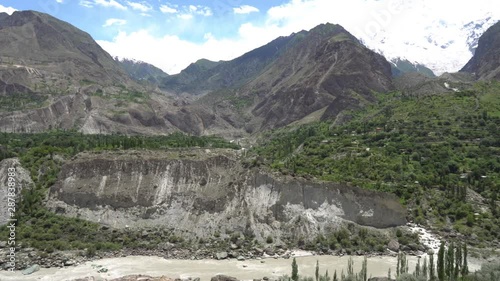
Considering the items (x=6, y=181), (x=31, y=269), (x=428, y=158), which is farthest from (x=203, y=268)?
(x=428, y=158)

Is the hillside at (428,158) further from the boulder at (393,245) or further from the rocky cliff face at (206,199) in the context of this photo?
the boulder at (393,245)

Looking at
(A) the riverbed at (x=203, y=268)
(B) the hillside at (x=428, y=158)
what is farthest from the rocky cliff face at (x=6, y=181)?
(B) the hillside at (x=428, y=158)

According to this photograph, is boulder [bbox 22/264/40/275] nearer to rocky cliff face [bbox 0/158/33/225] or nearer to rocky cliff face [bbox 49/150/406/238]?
rocky cliff face [bbox 49/150/406/238]

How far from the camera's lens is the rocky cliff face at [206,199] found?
5897cm

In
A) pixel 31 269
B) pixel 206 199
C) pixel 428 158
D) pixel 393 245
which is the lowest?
pixel 31 269

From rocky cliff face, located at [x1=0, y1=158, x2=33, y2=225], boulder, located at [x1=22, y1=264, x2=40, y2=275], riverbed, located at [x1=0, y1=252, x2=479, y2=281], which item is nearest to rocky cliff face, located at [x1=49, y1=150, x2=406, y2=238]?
rocky cliff face, located at [x1=0, y1=158, x2=33, y2=225]

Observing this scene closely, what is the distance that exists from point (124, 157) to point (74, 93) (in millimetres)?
134778

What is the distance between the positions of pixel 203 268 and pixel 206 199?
43.5 feet

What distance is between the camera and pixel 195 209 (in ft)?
200

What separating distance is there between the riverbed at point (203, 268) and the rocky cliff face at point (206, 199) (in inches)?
242

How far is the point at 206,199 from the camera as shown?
202 ft

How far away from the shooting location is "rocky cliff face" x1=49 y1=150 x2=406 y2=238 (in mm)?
58969

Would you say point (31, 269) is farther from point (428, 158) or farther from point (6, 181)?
point (428, 158)

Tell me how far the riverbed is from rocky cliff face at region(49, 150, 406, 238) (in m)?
6.14
